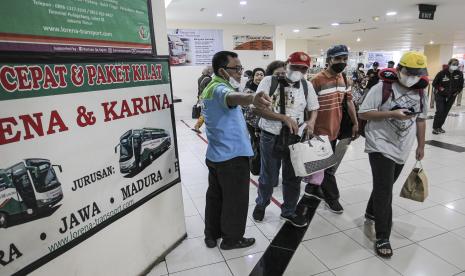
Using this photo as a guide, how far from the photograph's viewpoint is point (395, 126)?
207cm

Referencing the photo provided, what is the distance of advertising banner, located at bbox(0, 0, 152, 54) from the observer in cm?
120

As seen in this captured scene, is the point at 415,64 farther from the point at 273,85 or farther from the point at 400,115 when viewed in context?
the point at 273,85

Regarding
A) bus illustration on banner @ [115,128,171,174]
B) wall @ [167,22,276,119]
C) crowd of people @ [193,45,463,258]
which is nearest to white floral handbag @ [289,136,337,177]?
crowd of people @ [193,45,463,258]

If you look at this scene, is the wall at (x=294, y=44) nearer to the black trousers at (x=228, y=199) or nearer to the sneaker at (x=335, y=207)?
the sneaker at (x=335, y=207)

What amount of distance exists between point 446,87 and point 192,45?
20.2ft

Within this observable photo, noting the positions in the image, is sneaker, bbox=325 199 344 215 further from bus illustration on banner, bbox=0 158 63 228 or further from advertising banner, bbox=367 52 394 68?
advertising banner, bbox=367 52 394 68

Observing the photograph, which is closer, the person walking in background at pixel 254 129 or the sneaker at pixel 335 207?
the sneaker at pixel 335 207

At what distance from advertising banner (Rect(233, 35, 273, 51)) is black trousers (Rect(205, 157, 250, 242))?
7.60 meters

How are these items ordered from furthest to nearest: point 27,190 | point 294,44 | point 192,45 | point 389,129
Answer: point 294,44 → point 192,45 → point 389,129 → point 27,190

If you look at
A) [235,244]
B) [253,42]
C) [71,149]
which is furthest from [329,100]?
[253,42]

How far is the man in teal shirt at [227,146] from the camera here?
197 centimetres

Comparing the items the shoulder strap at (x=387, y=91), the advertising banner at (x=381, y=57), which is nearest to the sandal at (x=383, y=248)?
the shoulder strap at (x=387, y=91)

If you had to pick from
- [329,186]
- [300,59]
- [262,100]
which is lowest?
[329,186]

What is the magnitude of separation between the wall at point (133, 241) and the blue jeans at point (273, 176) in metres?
0.73
